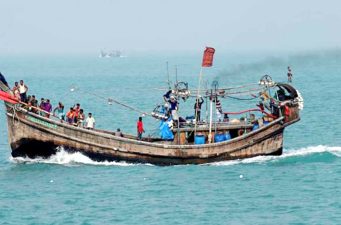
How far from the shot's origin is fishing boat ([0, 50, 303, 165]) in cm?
4503

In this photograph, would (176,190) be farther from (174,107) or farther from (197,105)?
(197,105)

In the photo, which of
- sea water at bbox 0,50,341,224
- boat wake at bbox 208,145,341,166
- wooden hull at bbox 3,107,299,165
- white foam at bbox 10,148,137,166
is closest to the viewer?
sea water at bbox 0,50,341,224

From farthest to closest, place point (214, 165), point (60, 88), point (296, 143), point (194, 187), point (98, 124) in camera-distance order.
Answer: point (60, 88) → point (98, 124) → point (296, 143) → point (214, 165) → point (194, 187)

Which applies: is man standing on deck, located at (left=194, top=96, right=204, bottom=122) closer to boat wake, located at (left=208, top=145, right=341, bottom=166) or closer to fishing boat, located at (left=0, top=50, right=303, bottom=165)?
fishing boat, located at (left=0, top=50, right=303, bottom=165)

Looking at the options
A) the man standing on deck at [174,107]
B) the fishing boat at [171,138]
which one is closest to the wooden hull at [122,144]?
the fishing boat at [171,138]

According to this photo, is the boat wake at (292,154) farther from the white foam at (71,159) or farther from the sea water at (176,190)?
the white foam at (71,159)

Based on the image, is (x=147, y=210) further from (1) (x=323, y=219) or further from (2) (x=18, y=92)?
(2) (x=18, y=92)

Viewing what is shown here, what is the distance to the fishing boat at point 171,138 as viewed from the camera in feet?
148

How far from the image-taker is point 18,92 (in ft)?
151

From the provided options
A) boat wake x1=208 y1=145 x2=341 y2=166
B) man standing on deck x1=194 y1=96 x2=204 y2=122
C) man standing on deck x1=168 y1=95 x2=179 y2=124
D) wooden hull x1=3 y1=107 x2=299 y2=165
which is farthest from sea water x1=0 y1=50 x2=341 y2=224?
man standing on deck x1=194 y1=96 x2=204 y2=122

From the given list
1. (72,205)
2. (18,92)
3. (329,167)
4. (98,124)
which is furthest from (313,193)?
(98,124)

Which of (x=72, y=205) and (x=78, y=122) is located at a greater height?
(x=78, y=122)

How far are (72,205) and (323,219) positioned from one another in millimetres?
10485

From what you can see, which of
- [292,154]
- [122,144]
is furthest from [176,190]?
[292,154]
